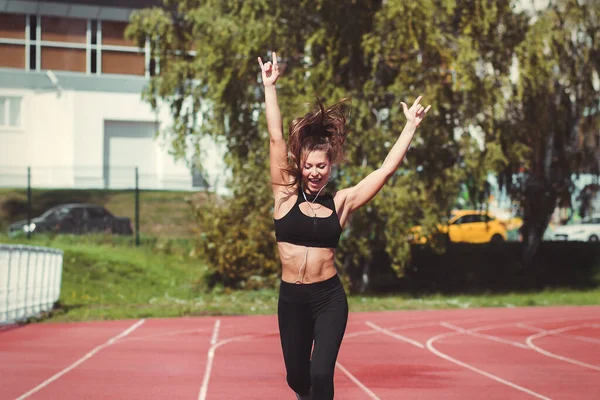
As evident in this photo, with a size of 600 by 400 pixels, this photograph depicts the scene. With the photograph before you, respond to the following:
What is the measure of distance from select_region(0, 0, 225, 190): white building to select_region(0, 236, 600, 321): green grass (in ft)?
33.5

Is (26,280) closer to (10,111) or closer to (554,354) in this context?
(554,354)

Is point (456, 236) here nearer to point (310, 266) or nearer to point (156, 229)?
point (156, 229)

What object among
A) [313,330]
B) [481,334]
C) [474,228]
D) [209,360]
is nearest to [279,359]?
[209,360]

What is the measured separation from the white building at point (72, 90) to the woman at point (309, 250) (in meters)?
32.6

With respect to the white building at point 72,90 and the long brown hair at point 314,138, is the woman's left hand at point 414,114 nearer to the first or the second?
the long brown hair at point 314,138

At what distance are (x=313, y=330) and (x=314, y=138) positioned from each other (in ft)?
3.65

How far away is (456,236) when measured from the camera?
1447 inches

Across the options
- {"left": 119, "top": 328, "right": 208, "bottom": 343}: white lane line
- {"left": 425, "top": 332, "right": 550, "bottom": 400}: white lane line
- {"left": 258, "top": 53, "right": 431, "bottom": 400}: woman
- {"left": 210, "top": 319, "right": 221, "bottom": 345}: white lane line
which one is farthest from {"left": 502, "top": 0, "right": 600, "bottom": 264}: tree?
{"left": 258, "top": 53, "right": 431, "bottom": 400}: woman

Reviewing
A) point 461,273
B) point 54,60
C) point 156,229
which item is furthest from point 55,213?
point 461,273

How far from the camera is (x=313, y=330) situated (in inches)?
228

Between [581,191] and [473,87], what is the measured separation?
930cm

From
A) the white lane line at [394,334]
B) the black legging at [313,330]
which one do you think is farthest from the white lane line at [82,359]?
the black legging at [313,330]

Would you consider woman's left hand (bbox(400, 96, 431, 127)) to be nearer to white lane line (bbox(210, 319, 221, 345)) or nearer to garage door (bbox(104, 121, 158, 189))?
white lane line (bbox(210, 319, 221, 345))

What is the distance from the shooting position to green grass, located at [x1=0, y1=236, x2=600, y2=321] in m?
20.2
